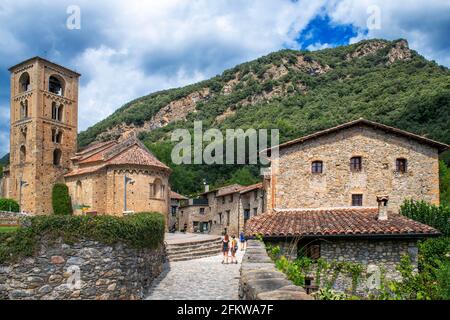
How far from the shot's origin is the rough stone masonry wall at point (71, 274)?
10.3 meters

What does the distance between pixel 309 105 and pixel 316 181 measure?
65605mm

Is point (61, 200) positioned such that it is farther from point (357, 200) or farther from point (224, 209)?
point (357, 200)

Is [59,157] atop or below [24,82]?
below

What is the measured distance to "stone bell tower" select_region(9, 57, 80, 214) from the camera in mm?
46094

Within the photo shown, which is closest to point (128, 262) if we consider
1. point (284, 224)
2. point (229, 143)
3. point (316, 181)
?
point (284, 224)

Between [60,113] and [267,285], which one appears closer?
[267,285]

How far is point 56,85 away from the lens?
50.2 m

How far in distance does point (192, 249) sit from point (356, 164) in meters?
10.7

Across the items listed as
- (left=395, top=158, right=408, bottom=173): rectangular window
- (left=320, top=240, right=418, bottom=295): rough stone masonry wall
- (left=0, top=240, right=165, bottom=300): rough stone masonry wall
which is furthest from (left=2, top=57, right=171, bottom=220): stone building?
(left=0, top=240, right=165, bottom=300): rough stone masonry wall

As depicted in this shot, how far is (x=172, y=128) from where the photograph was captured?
10981cm

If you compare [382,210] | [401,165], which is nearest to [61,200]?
[401,165]

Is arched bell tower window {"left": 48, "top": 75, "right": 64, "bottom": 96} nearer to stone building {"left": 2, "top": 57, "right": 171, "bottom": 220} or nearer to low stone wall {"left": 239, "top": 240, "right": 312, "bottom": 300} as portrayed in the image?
stone building {"left": 2, "top": 57, "right": 171, "bottom": 220}
